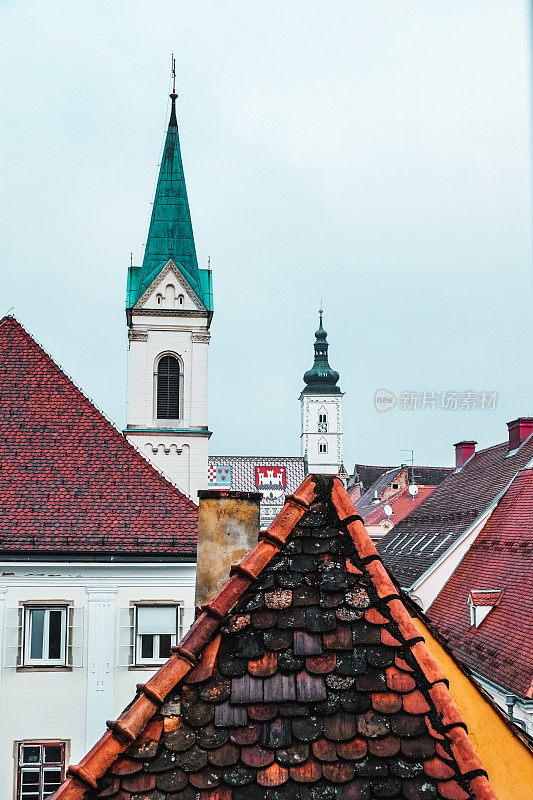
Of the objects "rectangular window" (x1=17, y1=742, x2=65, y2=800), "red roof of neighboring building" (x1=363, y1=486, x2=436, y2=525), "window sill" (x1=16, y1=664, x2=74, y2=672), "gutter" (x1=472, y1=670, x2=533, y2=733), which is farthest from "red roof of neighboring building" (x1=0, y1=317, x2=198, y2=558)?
"red roof of neighboring building" (x1=363, y1=486, x2=436, y2=525)

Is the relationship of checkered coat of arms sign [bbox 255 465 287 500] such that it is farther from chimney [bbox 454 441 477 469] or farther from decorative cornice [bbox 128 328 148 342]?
chimney [bbox 454 441 477 469]

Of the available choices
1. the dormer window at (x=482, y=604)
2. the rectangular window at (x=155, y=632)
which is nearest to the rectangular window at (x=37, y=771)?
the rectangular window at (x=155, y=632)

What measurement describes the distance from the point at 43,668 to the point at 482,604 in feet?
30.6

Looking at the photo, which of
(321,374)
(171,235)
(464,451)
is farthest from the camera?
(321,374)

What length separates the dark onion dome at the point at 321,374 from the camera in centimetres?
10800

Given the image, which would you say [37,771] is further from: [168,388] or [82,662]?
[168,388]

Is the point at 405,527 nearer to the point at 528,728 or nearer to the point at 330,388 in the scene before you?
the point at 528,728

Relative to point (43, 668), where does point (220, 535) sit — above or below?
above

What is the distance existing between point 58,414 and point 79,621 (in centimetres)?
386

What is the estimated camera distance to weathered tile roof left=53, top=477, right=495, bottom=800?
119 inches

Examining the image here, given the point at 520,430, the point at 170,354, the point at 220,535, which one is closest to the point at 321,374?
the point at 170,354

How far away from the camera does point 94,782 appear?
118 inches

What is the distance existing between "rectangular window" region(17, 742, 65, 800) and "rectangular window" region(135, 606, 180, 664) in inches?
75.7

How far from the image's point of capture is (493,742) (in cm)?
404
